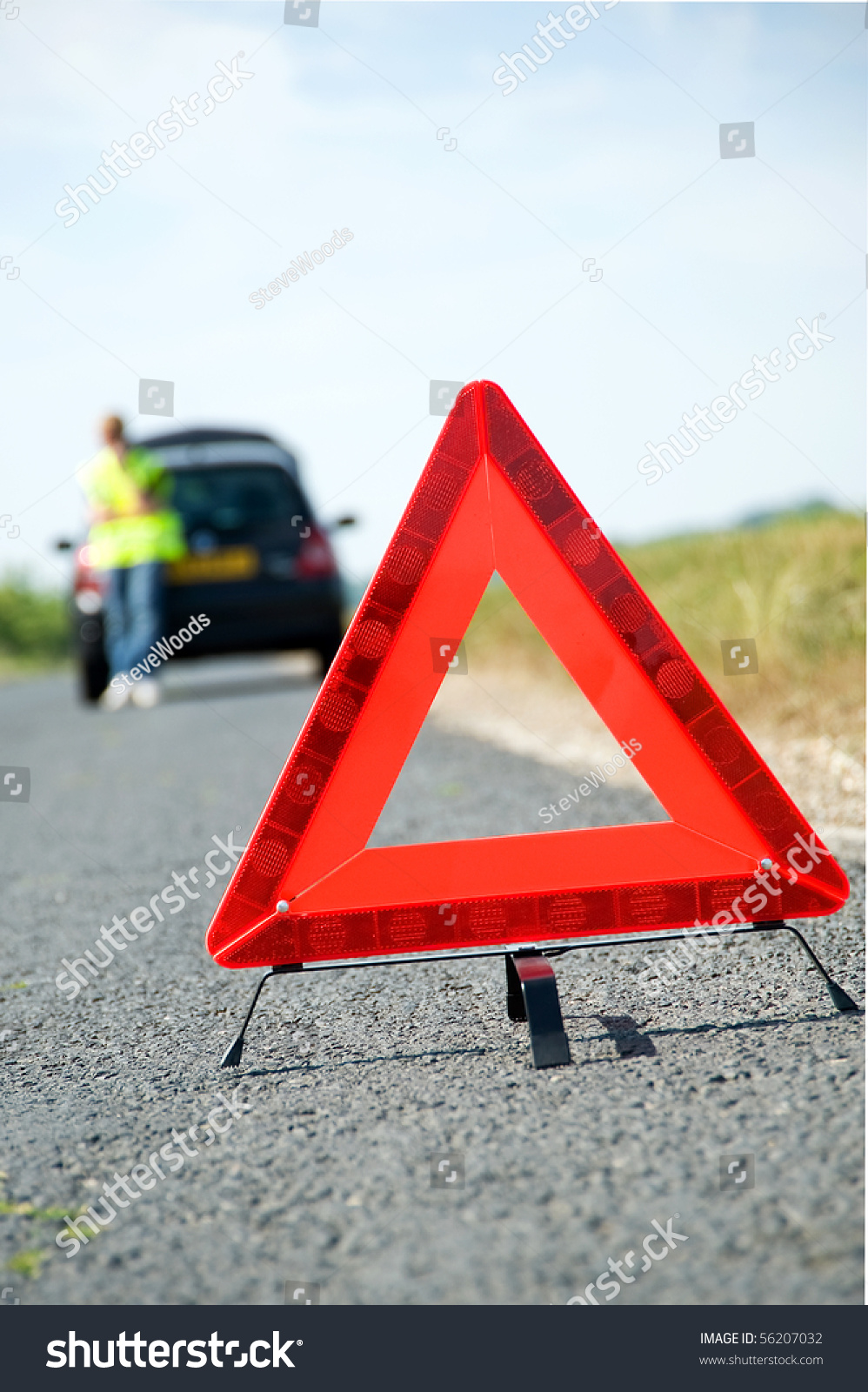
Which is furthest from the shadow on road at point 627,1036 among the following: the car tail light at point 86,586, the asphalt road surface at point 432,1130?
the car tail light at point 86,586

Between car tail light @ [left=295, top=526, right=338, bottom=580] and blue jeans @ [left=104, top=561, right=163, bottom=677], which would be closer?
blue jeans @ [left=104, top=561, right=163, bottom=677]

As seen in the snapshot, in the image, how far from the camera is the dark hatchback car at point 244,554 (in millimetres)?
10125

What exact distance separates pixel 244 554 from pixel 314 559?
647mm

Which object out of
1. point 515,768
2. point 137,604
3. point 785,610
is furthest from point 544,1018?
point 137,604

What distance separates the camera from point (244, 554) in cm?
1030

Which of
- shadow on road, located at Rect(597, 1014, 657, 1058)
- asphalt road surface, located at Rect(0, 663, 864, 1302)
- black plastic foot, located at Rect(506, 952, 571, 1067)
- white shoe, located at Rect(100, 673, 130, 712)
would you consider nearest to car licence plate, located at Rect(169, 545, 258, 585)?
white shoe, located at Rect(100, 673, 130, 712)

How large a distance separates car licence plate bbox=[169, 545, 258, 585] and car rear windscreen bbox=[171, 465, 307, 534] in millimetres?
210

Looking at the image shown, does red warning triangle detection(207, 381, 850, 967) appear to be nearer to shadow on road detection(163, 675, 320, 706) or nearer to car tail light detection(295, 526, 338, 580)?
car tail light detection(295, 526, 338, 580)

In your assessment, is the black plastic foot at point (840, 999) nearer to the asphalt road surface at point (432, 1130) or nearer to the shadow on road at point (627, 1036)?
the asphalt road surface at point (432, 1130)

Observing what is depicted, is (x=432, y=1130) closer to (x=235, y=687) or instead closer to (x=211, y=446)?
(x=211, y=446)

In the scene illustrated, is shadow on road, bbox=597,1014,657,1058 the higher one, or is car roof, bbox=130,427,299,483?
car roof, bbox=130,427,299,483

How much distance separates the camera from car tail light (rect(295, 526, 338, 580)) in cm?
1052

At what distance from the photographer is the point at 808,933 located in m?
3.47
